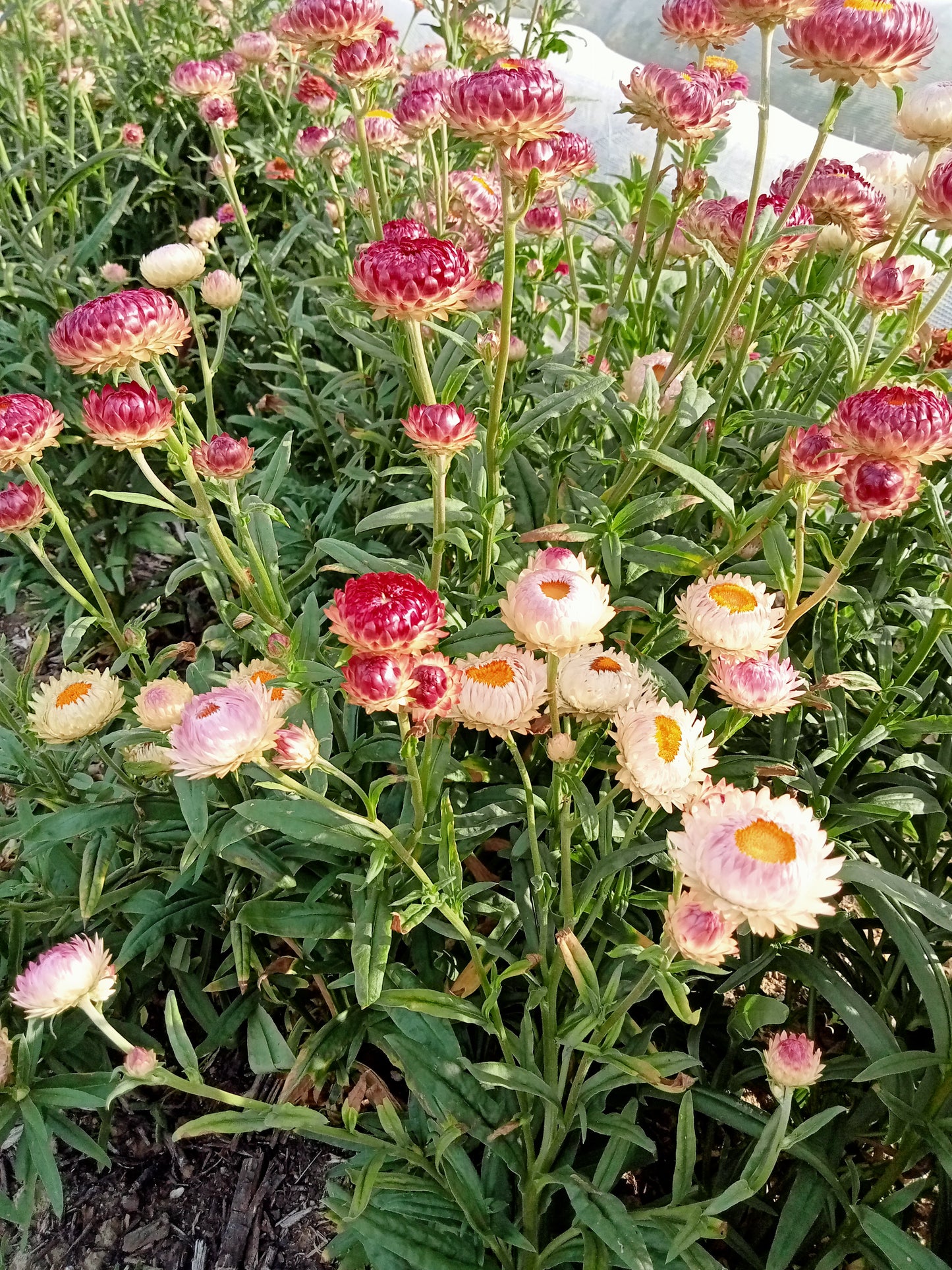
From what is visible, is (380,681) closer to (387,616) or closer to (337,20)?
(387,616)

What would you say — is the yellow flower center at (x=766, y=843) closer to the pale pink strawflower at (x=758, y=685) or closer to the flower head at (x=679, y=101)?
the pale pink strawflower at (x=758, y=685)

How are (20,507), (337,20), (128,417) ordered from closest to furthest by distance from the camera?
(128,417) → (20,507) → (337,20)

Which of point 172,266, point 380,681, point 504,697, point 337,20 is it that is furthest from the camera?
point 172,266

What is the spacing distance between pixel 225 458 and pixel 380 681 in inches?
25.0

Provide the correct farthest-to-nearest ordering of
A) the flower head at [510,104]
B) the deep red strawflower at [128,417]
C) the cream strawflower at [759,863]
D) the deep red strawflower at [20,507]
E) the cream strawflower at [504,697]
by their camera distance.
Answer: the deep red strawflower at [20,507] → the deep red strawflower at [128,417] → the flower head at [510,104] → the cream strawflower at [504,697] → the cream strawflower at [759,863]

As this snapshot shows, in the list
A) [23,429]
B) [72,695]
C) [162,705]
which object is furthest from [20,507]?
[162,705]

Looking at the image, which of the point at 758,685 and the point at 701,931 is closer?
the point at 701,931

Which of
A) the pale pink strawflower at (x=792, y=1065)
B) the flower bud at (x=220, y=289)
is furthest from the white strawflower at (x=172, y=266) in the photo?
the pale pink strawflower at (x=792, y=1065)

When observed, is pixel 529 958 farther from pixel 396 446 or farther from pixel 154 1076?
pixel 396 446

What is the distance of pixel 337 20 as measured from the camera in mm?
1702

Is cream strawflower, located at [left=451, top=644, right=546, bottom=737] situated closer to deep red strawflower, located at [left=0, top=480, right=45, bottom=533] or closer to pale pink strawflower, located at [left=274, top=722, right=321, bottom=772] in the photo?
pale pink strawflower, located at [left=274, top=722, right=321, bottom=772]

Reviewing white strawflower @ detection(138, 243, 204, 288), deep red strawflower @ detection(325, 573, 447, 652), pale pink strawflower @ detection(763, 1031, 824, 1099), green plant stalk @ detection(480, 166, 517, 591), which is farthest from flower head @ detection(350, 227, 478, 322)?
pale pink strawflower @ detection(763, 1031, 824, 1099)

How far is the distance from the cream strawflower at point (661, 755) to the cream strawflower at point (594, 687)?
0.06 meters

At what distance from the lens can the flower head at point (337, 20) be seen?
169 cm
